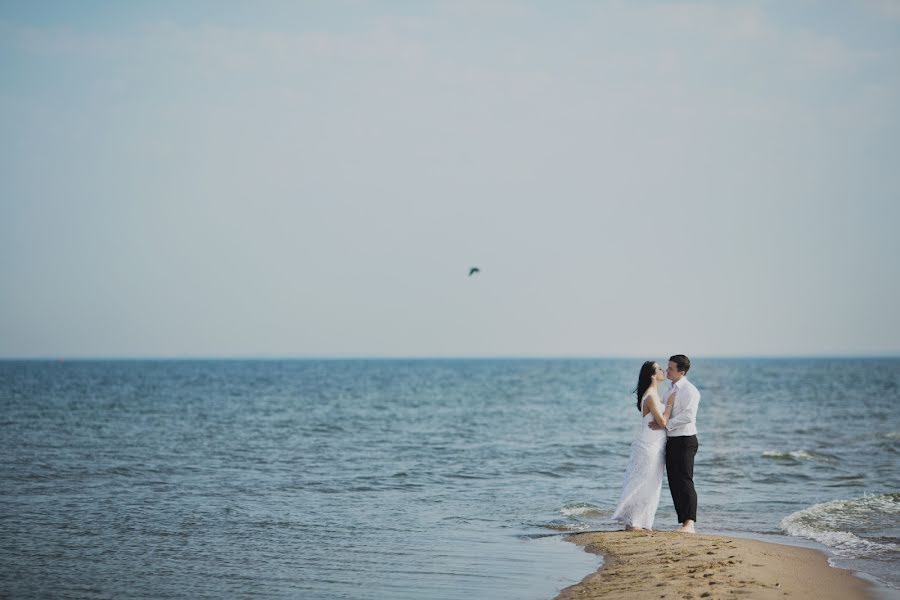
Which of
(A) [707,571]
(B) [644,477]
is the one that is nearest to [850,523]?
(B) [644,477]

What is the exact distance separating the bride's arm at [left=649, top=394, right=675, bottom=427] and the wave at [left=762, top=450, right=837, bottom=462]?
1167 cm

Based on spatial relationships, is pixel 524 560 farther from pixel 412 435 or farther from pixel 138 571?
pixel 412 435

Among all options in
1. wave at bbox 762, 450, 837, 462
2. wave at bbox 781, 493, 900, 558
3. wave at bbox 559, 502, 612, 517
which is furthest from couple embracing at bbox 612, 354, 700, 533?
wave at bbox 762, 450, 837, 462

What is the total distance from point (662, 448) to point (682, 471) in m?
0.41

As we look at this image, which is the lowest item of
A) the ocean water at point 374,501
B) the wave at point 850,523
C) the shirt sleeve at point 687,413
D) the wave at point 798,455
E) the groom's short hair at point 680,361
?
the ocean water at point 374,501

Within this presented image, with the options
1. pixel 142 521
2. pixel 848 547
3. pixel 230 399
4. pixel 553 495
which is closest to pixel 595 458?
pixel 553 495

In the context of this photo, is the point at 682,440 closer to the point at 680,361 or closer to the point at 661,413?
the point at 661,413

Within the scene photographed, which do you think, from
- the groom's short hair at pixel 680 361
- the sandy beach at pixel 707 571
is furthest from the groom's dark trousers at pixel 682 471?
the groom's short hair at pixel 680 361

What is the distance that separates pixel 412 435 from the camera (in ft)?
92.9

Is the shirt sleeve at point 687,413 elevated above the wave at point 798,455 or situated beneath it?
elevated above

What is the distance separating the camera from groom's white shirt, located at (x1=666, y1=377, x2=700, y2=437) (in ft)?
37.2

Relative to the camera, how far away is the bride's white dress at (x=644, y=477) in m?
11.6

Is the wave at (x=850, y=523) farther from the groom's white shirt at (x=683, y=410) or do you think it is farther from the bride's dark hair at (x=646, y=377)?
the bride's dark hair at (x=646, y=377)

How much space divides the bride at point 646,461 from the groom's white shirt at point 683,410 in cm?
9
